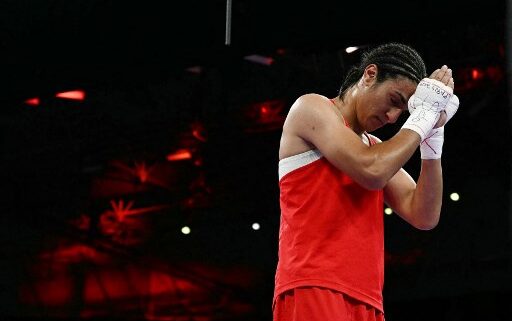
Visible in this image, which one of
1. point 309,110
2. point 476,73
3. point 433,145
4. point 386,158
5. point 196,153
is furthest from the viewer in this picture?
point 196,153

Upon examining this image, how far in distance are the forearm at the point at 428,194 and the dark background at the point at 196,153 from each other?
5.20ft

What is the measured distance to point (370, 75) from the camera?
244cm

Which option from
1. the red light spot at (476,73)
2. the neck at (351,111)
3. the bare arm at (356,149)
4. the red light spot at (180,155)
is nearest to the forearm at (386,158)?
the bare arm at (356,149)

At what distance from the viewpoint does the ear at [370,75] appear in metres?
2.43

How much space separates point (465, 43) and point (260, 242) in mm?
3681

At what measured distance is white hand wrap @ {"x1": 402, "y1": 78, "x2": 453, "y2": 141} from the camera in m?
2.25

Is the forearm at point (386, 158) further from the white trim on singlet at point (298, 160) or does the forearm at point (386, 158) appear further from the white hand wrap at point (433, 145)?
the white hand wrap at point (433, 145)

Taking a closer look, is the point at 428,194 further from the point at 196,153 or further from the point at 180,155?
the point at 180,155

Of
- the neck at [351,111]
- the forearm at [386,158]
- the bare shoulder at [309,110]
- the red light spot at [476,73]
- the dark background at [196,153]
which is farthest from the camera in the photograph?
the red light spot at [476,73]

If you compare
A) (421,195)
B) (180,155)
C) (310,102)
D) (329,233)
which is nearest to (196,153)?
(180,155)

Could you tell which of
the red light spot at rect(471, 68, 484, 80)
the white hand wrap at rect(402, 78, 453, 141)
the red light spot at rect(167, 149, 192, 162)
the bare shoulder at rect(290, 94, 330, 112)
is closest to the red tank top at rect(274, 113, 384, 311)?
the bare shoulder at rect(290, 94, 330, 112)

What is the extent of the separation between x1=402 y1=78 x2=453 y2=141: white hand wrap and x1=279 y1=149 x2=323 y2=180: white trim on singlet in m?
0.26

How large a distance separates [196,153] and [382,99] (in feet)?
18.6

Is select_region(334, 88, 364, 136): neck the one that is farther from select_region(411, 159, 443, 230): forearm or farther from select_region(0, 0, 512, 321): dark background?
select_region(0, 0, 512, 321): dark background
